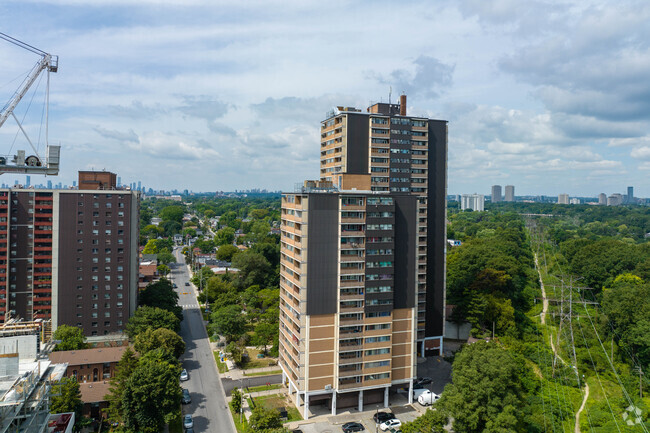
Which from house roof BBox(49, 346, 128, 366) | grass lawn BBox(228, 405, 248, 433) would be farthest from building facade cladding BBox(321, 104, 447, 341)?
house roof BBox(49, 346, 128, 366)

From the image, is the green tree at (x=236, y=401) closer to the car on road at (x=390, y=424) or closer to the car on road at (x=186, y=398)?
the car on road at (x=186, y=398)

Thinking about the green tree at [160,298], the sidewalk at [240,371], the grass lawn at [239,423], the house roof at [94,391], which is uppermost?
the green tree at [160,298]

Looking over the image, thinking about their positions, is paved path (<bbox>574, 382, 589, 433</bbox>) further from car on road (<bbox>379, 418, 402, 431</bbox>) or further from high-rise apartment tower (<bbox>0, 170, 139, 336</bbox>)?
high-rise apartment tower (<bbox>0, 170, 139, 336</bbox>)

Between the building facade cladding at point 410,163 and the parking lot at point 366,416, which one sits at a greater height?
the building facade cladding at point 410,163

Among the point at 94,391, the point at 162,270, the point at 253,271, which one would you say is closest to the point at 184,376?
the point at 94,391

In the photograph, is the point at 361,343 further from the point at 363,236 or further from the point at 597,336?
the point at 597,336

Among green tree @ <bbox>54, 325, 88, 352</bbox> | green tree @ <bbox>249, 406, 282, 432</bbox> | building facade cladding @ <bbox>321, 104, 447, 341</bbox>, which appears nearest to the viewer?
green tree @ <bbox>249, 406, 282, 432</bbox>

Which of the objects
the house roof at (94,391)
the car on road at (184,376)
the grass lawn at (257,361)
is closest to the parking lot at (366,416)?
the grass lawn at (257,361)
